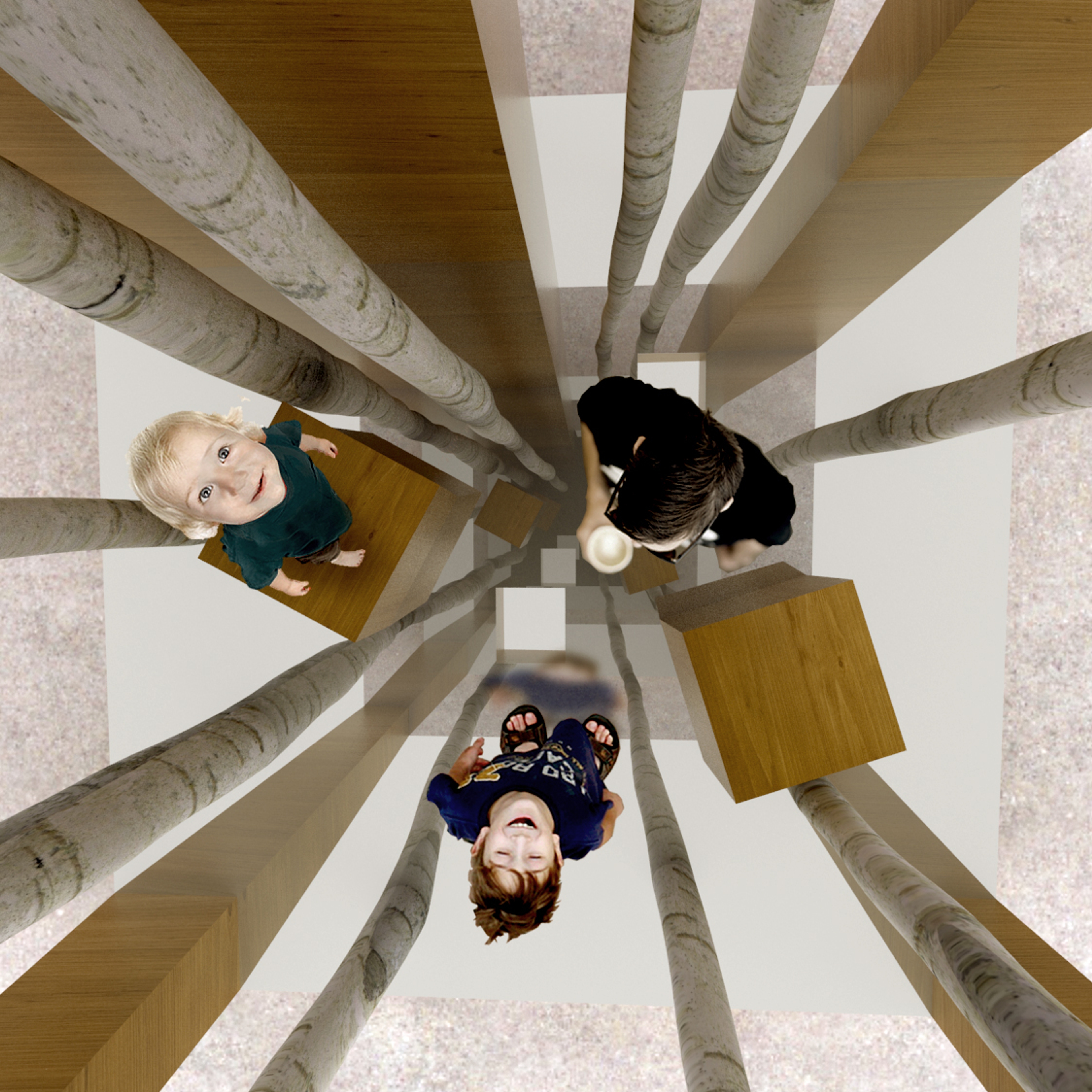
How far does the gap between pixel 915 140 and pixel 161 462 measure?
4.63ft

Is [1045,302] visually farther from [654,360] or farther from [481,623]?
[481,623]

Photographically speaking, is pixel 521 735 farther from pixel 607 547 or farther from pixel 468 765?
pixel 607 547

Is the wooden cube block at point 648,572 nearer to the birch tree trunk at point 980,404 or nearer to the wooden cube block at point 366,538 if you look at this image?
the birch tree trunk at point 980,404

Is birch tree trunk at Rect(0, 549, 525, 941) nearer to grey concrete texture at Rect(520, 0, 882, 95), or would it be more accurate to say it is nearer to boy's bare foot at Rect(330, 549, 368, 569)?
boy's bare foot at Rect(330, 549, 368, 569)

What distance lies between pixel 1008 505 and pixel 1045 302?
2.38ft

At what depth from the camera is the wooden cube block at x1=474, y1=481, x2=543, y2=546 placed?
9.21 feet

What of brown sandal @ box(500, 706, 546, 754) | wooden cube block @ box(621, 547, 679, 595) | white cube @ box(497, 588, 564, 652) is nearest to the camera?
brown sandal @ box(500, 706, 546, 754)

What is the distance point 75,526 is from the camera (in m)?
1.17

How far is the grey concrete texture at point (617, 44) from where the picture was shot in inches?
88.0

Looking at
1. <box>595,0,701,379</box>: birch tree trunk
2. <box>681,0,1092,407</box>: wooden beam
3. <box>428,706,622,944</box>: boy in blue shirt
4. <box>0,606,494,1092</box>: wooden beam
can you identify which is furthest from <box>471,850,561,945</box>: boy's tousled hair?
<box>681,0,1092,407</box>: wooden beam

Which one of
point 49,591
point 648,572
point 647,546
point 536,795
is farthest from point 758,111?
point 49,591

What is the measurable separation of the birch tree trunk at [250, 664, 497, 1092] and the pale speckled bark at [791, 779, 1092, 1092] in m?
0.64

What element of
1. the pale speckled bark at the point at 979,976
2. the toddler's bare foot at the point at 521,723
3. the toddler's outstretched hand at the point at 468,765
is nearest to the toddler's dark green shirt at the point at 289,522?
the toddler's outstretched hand at the point at 468,765

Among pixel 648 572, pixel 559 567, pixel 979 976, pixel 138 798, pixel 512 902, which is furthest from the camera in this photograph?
pixel 559 567
